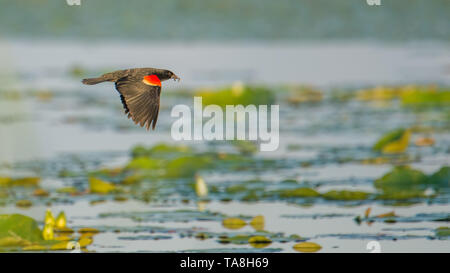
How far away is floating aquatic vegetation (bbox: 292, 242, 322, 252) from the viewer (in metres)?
6.22

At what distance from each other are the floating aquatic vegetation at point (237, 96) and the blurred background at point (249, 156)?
3cm

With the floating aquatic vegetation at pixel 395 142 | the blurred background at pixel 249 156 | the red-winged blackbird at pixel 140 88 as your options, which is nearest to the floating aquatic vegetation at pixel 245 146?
the blurred background at pixel 249 156

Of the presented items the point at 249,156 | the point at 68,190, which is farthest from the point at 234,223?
the point at 249,156

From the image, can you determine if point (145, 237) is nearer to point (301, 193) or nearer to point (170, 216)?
point (170, 216)

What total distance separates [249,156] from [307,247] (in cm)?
359

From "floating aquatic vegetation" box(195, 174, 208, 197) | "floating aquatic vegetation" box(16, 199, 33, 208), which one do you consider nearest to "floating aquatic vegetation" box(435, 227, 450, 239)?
"floating aquatic vegetation" box(195, 174, 208, 197)

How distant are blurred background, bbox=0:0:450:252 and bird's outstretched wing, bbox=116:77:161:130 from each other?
5.92 feet

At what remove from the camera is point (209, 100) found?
492 inches

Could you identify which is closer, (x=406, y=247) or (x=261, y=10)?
(x=406, y=247)

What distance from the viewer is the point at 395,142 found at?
9.52 metres

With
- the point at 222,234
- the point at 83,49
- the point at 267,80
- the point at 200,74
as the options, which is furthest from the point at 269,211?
the point at 83,49

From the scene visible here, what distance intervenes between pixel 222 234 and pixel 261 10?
22025 mm

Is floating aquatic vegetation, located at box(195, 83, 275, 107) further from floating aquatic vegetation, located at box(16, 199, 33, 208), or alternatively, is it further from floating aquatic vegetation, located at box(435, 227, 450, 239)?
floating aquatic vegetation, located at box(435, 227, 450, 239)
